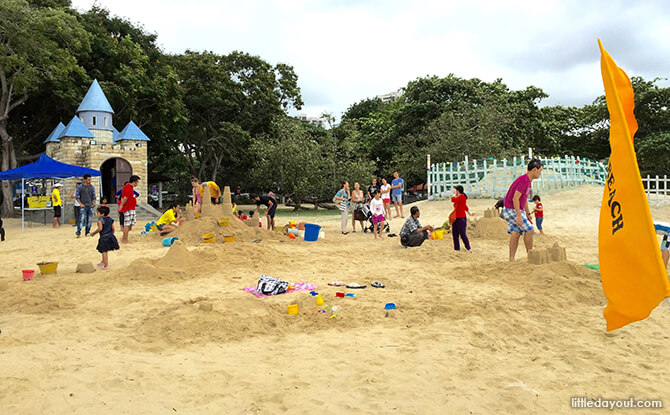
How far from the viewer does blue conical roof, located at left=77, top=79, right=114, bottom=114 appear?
20.5m

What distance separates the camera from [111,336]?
4.20 metres

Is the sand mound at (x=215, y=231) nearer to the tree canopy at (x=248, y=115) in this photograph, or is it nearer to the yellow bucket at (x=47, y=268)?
the yellow bucket at (x=47, y=268)

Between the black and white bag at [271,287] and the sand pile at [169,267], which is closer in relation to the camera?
the black and white bag at [271,287]

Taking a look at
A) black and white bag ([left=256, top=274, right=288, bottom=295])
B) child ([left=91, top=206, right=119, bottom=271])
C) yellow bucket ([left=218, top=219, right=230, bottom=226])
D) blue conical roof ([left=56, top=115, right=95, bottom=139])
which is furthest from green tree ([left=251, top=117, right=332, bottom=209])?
black and white bag ([left=256, top=274, right=288, bottom=295])

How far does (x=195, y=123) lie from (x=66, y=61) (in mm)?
11586

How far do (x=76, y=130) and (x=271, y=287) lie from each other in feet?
58.9

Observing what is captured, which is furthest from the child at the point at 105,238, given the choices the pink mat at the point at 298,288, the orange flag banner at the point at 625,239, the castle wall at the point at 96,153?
the castle wall at the point at 96,153

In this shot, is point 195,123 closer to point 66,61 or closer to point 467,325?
point 66,61

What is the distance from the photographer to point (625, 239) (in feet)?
6.92

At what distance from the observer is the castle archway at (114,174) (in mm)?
20891

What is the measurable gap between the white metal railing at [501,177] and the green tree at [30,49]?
1774 centimetres

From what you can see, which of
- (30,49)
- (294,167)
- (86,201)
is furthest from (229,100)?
(86,201)

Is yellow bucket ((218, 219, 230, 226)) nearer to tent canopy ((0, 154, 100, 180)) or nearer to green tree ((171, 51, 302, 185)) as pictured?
tent canopy ((0, 154, 100, 180))

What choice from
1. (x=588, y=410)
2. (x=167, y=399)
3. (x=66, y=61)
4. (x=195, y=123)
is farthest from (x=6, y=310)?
(x=195, y=123)
